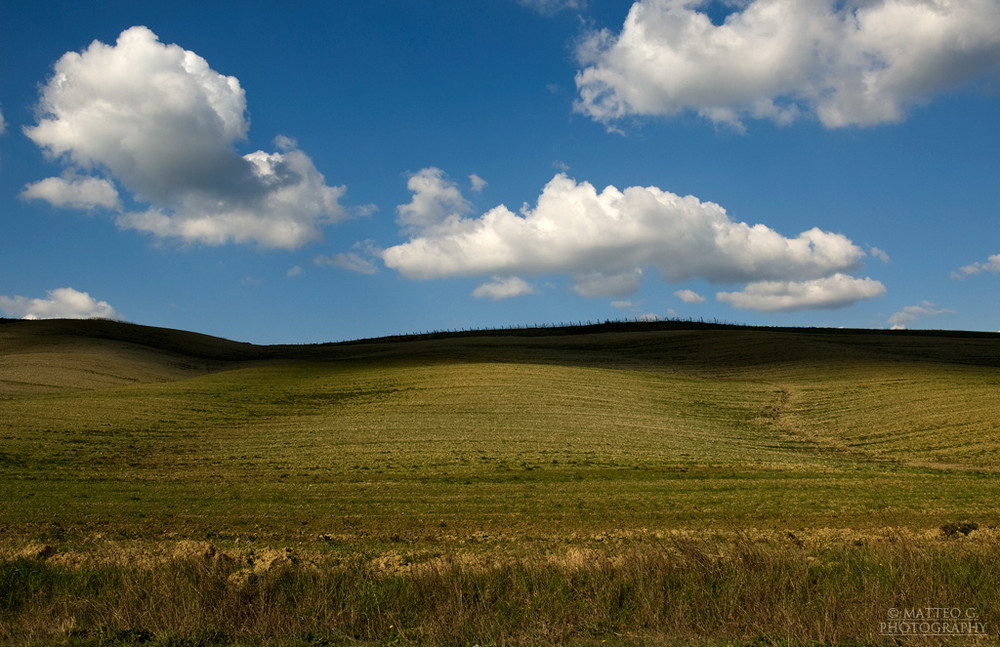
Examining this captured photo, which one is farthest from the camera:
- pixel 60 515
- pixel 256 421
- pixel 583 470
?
pixel 256 421

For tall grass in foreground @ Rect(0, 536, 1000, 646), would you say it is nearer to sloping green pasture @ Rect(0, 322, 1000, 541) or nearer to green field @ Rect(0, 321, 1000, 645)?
green field @ Rect(0, 321, 1000, 645)

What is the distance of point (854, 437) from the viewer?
2530cm

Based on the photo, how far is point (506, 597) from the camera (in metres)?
8.69

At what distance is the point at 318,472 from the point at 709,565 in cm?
1221

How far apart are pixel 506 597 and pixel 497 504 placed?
6.55 m

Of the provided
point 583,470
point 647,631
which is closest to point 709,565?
point 647,631

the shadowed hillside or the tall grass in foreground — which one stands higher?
the shadowed hillside

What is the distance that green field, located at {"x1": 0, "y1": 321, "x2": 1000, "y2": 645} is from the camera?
8211 millimetres

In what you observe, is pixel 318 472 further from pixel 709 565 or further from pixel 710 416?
pixel 710 416

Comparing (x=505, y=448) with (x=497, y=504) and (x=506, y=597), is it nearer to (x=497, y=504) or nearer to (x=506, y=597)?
(x=497, y=504)

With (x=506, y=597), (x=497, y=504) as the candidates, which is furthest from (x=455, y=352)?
(x=506, y=597)

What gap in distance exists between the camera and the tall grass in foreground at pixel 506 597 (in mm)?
7590

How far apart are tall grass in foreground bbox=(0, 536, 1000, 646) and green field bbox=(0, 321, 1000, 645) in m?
0.04

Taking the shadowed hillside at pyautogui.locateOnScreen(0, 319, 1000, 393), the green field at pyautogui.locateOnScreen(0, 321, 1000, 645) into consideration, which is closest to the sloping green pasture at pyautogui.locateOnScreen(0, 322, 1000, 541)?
the green field at pyautogui.locateOnScreen(0, 321, 1000, 645)
